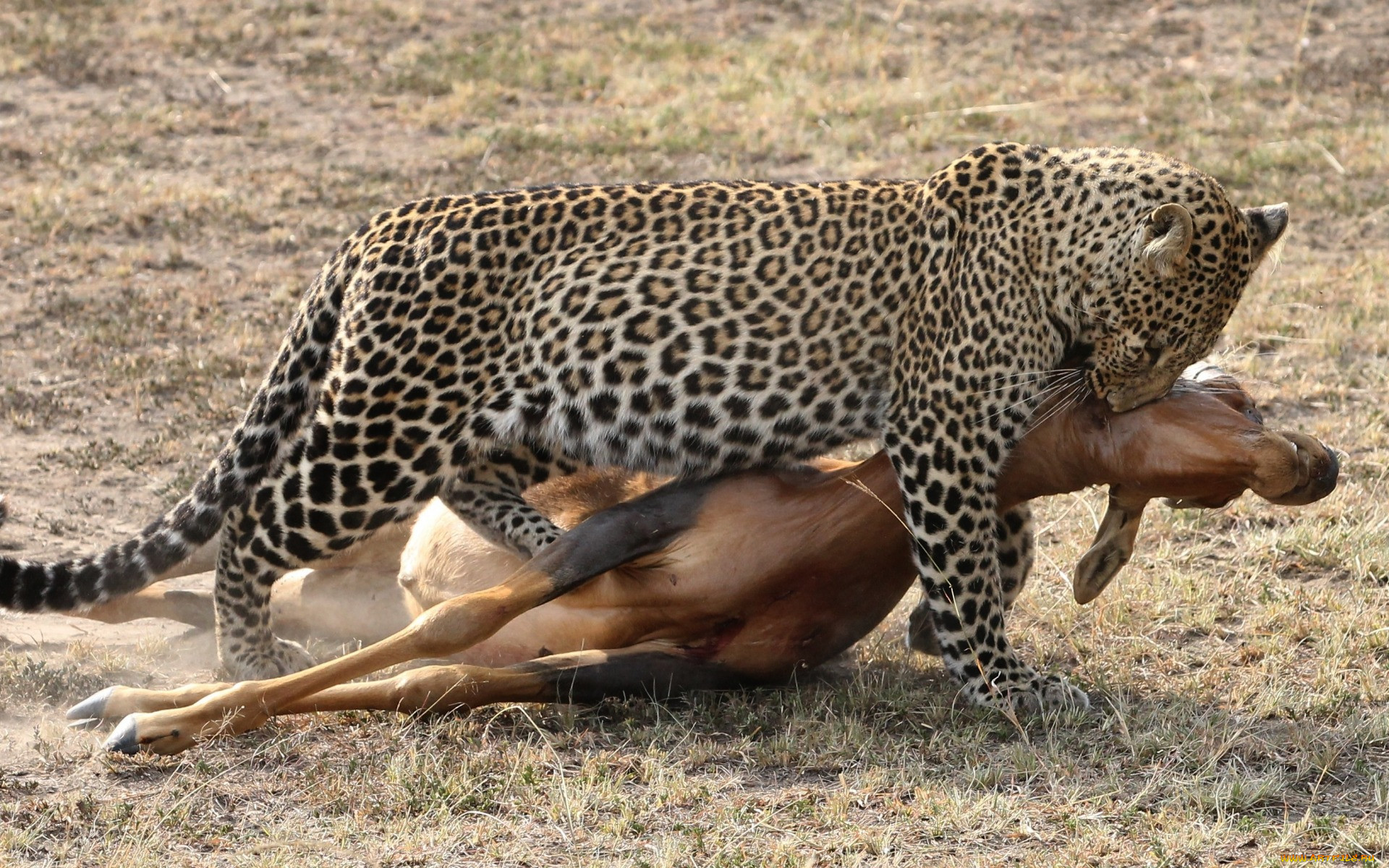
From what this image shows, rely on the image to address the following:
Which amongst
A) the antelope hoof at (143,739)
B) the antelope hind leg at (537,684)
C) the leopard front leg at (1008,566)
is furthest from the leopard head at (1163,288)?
the antelope hoof at (143,739)

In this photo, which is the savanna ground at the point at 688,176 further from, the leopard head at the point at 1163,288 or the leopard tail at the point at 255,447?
the leopard head at the point at 1163,288

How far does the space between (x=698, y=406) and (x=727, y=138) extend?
317 inches

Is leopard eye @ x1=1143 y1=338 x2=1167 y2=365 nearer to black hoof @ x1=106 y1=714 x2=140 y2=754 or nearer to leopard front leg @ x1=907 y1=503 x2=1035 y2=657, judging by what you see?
leopard front leg @ x1=907 y1=503 x2=1035 y2=657

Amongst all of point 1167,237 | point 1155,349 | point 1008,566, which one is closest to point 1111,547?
point 1008,566

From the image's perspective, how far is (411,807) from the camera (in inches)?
239

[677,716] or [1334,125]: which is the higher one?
[1334,125]

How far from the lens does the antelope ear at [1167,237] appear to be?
6.68 m

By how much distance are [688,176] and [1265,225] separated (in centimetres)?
748

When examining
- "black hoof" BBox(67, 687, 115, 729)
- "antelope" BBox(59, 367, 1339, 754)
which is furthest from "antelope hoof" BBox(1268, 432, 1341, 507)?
"black hoof" BBox(67, 687, 115, 729)

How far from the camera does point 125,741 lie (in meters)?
6.38

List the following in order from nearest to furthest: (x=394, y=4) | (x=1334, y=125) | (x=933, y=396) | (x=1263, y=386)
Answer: (x=933, y=396) → (x=1263, y=386) → (x=1334, y=125) → (x=394, y=4)

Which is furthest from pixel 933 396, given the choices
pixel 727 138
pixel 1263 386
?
pixel 727 138

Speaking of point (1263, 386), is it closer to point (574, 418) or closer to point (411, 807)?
point (574, 418)

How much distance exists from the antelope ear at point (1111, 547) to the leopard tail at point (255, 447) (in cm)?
358
